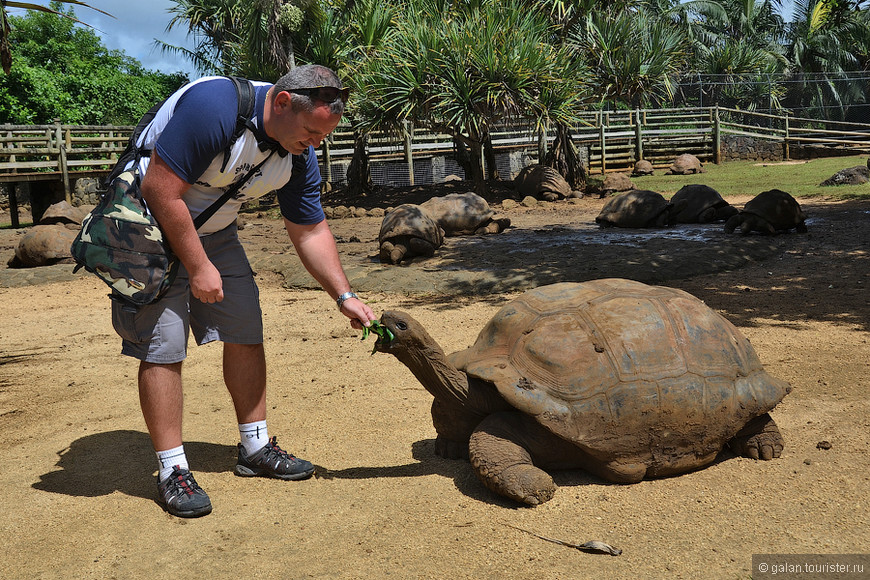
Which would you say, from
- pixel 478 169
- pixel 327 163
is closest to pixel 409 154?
pixel 327 163

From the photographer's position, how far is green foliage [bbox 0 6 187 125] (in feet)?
67.0

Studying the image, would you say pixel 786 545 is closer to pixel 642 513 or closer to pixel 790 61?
pixel 642 513

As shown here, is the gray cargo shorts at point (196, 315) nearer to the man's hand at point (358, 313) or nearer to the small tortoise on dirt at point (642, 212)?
the man's hand at point (358, 313)

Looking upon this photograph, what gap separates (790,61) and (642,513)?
116ft

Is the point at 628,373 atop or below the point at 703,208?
below

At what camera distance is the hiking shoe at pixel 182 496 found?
9.17 feet

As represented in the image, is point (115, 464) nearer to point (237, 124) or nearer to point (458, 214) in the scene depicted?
point (237, 124)

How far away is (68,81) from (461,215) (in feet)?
55.8

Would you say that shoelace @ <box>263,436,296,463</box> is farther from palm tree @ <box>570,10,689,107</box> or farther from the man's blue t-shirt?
palm tree @ <box>570,10,689,107</box>

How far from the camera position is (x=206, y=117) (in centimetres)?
257

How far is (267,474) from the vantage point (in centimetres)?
321

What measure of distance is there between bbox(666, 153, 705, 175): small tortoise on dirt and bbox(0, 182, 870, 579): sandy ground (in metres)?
12.0

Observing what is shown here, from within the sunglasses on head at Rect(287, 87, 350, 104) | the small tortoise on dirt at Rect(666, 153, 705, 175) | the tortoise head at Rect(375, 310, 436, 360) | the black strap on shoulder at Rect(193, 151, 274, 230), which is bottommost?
the tortoise head at Rect(375, 310, 436, 360)

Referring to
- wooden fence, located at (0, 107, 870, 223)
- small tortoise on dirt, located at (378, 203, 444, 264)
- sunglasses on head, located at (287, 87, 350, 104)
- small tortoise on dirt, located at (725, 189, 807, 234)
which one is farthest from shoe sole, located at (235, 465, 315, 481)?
wooden fence, located at (0, 107, 870, 223)
